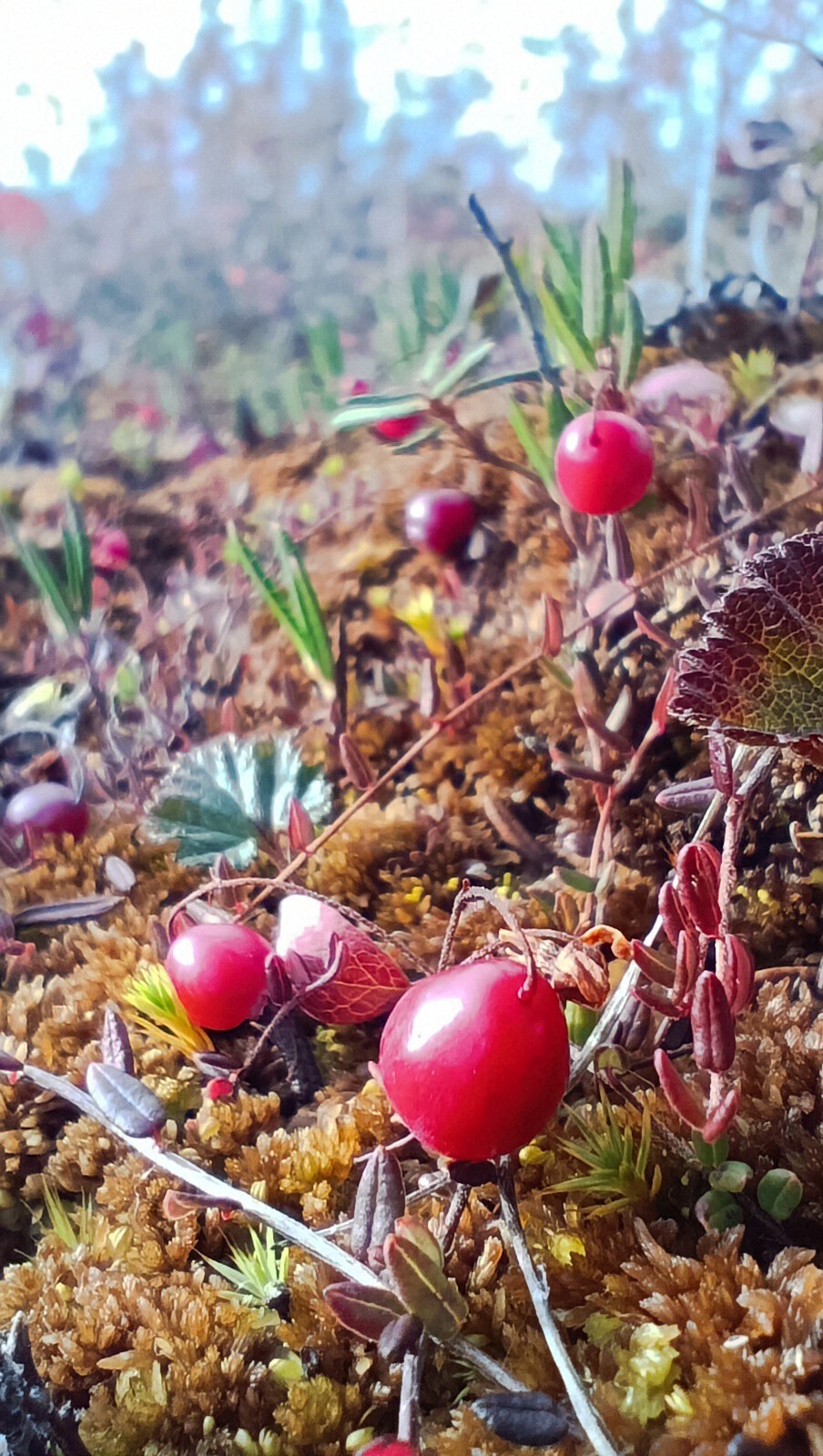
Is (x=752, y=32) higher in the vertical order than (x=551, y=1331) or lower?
higher

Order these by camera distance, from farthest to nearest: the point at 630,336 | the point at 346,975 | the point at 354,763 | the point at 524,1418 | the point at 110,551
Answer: the point at 110,551 < the point at 630,336 < the point at 354,763 < the point at 346,975 < the point at 524,1418

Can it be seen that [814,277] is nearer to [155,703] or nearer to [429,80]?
[429,80]

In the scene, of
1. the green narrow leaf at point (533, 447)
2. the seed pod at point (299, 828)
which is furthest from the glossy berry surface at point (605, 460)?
the seed pod at point (299, 828)

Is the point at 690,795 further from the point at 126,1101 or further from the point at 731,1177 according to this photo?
the point at 126,1101

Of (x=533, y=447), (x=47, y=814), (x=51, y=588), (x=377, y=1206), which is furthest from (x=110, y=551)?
(x=377, y=1206)

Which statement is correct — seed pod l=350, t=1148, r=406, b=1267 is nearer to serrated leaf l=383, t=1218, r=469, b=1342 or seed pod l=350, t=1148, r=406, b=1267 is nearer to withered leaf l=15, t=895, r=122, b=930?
serrated leaf l=383, t=1218, r=469, b=1342

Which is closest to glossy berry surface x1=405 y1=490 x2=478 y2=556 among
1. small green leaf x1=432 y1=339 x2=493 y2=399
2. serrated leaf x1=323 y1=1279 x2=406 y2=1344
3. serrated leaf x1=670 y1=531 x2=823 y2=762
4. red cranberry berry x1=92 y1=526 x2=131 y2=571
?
small green leaf x1=432 y1=339 x2=493 y2=399
